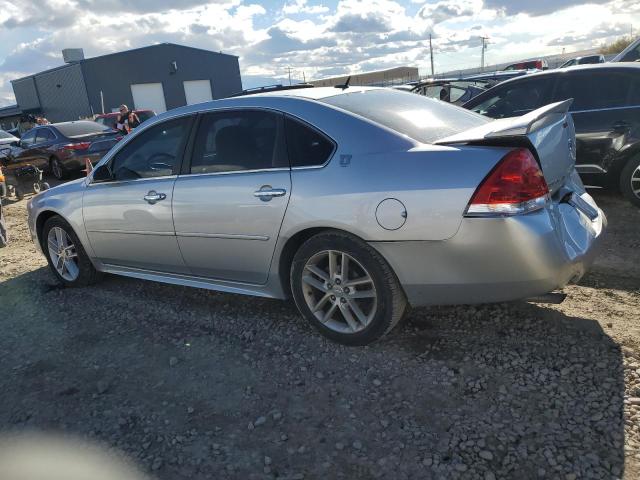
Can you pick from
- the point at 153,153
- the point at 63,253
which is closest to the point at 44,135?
the point at 63,253

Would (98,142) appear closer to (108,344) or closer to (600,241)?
(108,344)

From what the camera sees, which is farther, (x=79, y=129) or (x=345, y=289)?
(x=79, y=129)

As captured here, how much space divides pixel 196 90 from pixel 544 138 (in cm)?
3868

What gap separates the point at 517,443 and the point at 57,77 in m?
40.9

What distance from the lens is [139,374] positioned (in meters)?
3.29

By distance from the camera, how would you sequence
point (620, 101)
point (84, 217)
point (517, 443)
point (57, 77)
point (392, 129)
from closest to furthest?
point (517, 443) < point (392, 129) < point (84, 217) < point (620, 101) < point (57, 77)

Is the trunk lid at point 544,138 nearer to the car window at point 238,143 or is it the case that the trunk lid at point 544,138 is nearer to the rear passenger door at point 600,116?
the car window at point 238,143

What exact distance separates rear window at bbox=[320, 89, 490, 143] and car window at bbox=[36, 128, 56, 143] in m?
11.0

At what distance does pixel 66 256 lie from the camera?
196 inches

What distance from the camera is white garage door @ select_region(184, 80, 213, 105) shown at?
38094 mm

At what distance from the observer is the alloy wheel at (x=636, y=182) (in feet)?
18.3

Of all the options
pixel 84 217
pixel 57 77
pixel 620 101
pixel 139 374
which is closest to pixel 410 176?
pixel 139 374

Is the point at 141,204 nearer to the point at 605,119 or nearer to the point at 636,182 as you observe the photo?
the point at 605,119

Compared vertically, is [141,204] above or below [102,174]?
below
